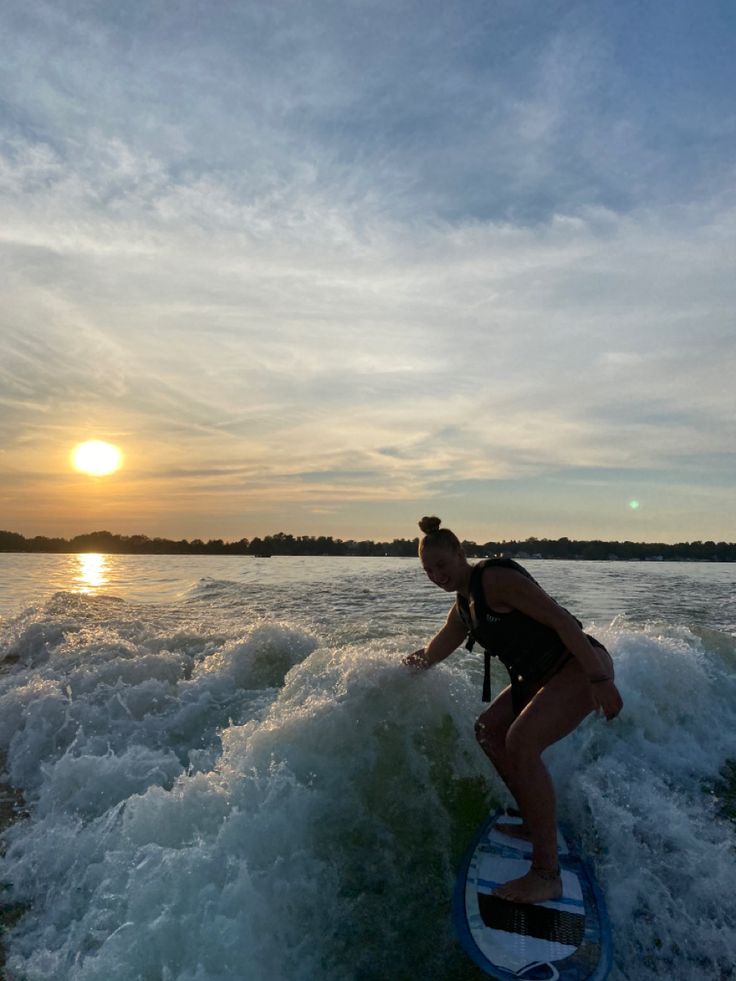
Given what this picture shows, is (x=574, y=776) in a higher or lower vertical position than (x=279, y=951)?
higher

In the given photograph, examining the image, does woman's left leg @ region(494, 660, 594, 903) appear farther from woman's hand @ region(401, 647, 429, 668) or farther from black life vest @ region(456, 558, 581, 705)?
woman's hand @ region(401, 647, 429, 668)

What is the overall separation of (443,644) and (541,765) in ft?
4.61

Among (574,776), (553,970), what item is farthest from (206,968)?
(574,776)

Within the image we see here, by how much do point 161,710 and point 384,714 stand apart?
10.5ft

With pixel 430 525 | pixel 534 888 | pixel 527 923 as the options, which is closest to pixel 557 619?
pixel 430 525

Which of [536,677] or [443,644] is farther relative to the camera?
[443,644]

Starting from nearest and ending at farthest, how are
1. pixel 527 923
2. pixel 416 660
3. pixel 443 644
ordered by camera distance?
1. pixel 527 923
2. pixel 443 644
3. pixel 416 660

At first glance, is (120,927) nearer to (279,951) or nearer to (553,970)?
(279,951)

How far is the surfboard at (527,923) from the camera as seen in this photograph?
3.35 m

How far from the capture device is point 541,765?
12.8ft

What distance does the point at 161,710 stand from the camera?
22.9ft

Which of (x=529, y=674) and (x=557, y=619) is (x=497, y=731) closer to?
(x=529, y=674)

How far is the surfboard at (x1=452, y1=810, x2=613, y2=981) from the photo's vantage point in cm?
335

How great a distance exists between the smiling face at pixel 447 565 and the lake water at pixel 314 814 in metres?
1.42
